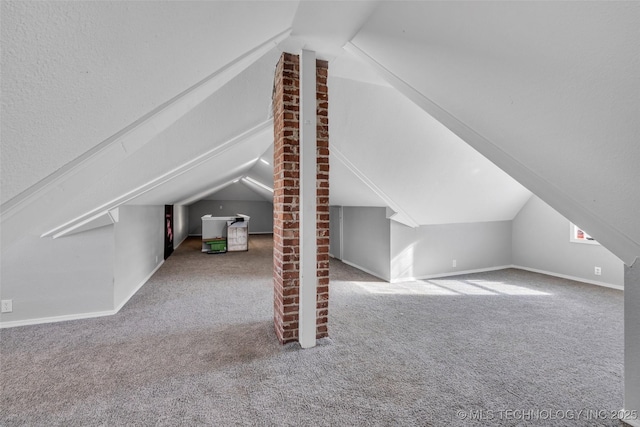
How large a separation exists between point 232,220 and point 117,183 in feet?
17.1

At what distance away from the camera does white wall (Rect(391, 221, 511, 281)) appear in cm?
477

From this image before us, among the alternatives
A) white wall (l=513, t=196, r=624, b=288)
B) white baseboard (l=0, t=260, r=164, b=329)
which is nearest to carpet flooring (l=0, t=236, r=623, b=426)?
white baseboard (l=0, t=260, r=164, b=329)

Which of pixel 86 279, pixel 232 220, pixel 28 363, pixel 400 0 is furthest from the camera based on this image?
pixel 232 220

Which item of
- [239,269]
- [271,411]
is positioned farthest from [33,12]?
[239,269]

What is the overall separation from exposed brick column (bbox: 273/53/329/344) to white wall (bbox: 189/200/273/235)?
9514mm

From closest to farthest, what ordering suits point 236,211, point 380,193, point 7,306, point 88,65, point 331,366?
point 88,65 → point 331,366 → point 7,306 → point 380,193 → point 236,211

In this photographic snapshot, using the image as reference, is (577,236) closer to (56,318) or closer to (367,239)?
(367,239)

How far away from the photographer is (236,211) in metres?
11.8

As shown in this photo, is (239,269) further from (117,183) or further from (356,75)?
(356,75)

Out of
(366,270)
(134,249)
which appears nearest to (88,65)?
(134,249)

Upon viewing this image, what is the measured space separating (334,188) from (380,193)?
Answer: 0.91 meters

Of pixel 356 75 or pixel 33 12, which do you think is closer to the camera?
pixel 33 12

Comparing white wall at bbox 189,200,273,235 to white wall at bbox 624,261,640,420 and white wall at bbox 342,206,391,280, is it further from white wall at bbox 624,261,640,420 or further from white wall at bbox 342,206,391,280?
white wall at bbox 624,261,640,420

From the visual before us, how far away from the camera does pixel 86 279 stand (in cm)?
311
